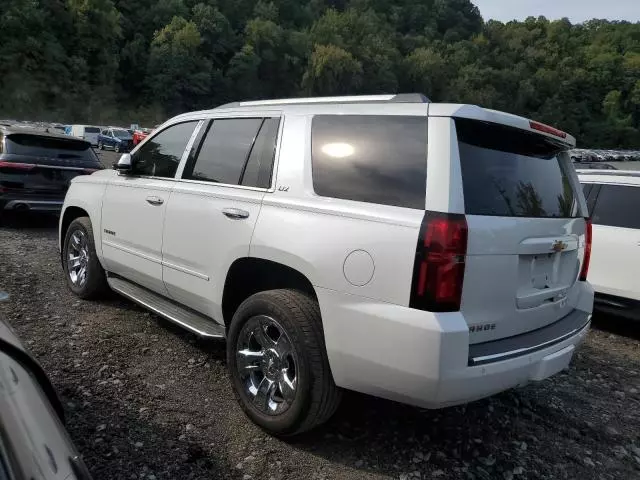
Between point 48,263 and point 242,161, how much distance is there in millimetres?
4051

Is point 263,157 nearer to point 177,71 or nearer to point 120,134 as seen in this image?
point 120,134

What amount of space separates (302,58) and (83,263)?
108831 millimetres

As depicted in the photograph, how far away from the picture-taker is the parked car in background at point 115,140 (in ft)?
105

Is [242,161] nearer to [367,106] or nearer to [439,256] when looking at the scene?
[367,106]

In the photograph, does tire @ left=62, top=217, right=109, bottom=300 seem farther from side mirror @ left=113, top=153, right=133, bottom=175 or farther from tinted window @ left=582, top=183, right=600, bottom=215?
tinted window @ left=582, top=183, right=600, bottom=215

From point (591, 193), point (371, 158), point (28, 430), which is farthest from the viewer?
point (591, 193)

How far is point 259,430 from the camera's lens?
3055 millimetres

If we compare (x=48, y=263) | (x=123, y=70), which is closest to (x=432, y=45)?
(x=123, y=70)

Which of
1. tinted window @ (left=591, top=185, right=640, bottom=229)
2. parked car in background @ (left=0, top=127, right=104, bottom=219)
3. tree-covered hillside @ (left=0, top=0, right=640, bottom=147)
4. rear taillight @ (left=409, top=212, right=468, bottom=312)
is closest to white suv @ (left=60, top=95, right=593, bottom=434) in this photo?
rear taillight @ (left=409, top=212, right=468, bottom=312)

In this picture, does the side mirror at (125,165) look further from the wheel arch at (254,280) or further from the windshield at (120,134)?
the windshield at (120,134)

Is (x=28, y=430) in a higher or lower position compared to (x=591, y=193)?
lower

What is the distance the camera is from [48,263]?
249 inches

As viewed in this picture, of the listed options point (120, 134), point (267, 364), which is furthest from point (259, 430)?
point (120, 134)

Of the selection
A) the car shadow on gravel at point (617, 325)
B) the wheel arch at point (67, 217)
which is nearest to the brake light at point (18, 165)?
the wheel arch at point (67, 217)
